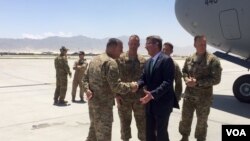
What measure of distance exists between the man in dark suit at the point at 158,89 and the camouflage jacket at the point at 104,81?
411mm

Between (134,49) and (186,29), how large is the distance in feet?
23.1

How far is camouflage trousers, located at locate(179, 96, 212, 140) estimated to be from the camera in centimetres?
641

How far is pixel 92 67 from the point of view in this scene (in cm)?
554

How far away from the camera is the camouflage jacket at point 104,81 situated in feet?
A: 17.3

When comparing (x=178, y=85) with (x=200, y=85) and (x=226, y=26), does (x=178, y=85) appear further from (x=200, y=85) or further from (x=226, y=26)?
(x=226, y=26)

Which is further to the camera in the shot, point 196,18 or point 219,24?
point 196,18

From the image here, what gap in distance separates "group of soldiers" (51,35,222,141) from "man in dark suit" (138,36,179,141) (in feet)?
1.20

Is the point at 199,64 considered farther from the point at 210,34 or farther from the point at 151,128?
the point at 210,34

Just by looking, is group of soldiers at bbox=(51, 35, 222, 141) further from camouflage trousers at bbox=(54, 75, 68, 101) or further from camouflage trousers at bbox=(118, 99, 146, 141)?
camouflage trousers at bbox=(54, 75, 68, 101)

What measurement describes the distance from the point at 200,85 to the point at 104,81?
74.5 inches

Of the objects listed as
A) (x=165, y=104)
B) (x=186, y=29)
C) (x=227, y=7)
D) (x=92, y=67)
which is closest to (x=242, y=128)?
(x=165, y=104)

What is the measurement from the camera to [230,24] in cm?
1091

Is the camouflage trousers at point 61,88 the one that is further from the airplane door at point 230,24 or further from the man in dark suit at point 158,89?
the man in dark suit at point 158,89

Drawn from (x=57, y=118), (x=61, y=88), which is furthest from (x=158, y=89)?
(x=61, y=88)
